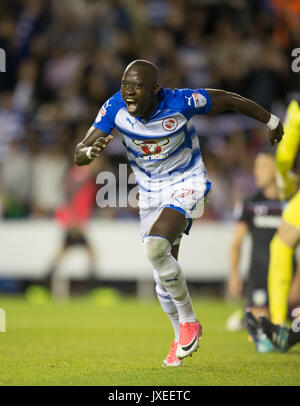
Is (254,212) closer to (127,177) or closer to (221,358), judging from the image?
(221,358)

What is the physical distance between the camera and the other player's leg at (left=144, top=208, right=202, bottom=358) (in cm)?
645

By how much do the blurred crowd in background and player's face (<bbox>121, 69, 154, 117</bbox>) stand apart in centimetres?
770

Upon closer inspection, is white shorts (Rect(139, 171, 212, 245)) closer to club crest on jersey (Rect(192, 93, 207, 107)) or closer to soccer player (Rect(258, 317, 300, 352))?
club crest on jersey (Rect(192, 93, 207, 107))

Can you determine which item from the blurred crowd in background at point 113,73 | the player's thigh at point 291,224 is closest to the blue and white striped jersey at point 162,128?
the player's thigh at point 291,224

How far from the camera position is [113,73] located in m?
16.0

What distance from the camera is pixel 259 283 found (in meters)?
10.1

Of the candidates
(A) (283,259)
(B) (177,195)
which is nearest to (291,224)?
(A) (283,259)

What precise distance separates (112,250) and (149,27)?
192 inches

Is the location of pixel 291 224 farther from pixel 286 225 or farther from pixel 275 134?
pixel 275 134

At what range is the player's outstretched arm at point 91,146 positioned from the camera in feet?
20.6

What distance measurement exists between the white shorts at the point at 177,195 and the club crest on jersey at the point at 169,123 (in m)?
0.37

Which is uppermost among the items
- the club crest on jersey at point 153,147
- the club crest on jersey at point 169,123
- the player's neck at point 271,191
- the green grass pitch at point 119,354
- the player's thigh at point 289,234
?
the club crest on jersey at point 169,123

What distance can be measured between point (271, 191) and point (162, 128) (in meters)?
3.67

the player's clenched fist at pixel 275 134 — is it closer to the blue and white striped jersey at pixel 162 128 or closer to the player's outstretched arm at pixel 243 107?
the player's outstretched arm at pixel 243 107
